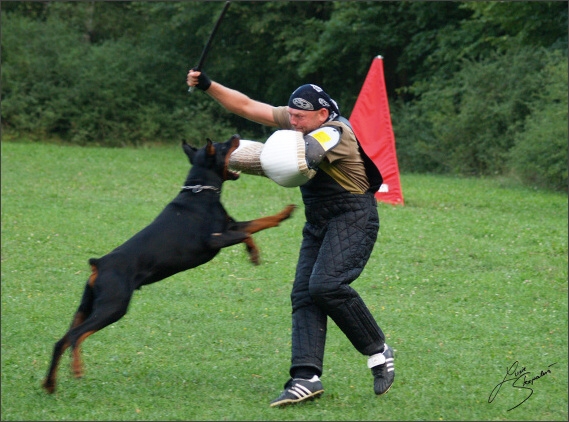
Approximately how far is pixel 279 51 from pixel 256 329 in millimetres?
23361

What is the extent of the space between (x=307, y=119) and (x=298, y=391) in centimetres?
160

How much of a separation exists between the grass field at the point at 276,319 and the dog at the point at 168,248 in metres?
0.49

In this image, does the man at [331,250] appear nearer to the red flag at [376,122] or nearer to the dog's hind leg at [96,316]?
the dog's hind leg at [96,316]

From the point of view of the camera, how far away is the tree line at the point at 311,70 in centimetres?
2023

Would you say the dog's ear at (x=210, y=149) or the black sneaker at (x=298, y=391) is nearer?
the black sneaker at (x=298, y=391)

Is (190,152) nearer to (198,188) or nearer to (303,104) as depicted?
(198,188)

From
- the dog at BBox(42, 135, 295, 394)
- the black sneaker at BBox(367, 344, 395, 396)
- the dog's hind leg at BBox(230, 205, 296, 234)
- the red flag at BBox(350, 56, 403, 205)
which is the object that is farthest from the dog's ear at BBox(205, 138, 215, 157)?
the red flag at BBox(350, 56, 403, 205)

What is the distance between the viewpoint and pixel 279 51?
96.3ft

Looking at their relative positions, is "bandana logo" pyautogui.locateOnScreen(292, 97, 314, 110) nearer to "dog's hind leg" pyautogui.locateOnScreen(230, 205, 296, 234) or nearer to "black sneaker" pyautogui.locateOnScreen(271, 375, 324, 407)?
"dog's hind leg" pyautogui.locateOnScreen(230, 205, 296, 234)

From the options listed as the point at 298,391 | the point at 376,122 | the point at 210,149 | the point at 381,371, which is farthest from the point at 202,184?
the point at 376,122

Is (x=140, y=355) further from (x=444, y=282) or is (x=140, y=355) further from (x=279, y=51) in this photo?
(x=279, y=51)

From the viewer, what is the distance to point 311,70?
86.7 ft

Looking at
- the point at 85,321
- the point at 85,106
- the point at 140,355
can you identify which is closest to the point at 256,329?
the point at 140,355

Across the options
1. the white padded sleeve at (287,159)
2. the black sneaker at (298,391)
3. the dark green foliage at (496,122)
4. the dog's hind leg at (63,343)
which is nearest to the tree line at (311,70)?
the dark green foliage at (496,122)
